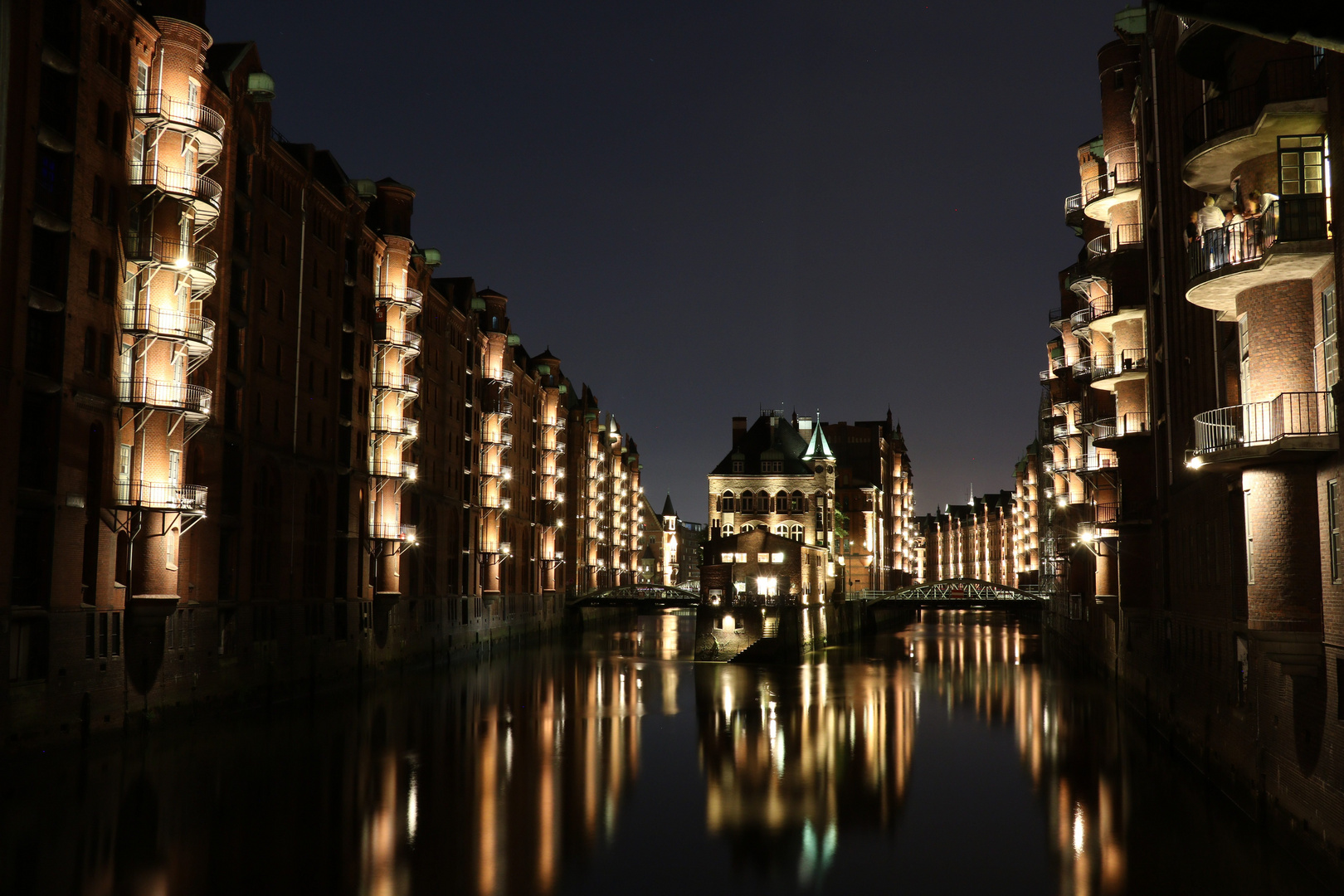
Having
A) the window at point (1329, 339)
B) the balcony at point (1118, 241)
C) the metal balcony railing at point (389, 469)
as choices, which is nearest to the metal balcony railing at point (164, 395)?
the metal balcony railing at point (389, 469)

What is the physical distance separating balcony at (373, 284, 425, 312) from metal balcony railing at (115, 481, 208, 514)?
2511 centimetres

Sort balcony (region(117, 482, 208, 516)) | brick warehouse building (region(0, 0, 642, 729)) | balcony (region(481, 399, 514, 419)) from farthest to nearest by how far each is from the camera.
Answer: balcony (region(481, 399, 514, 419)) → balcony (region(117, 482, 208, 516)) → brick warehouse building (region(0, 0, 642, 729))

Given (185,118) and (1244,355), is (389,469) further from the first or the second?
(1244,355)

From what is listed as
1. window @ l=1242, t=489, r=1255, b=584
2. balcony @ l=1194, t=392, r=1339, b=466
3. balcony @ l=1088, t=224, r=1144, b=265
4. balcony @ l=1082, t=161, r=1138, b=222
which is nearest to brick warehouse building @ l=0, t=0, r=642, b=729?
balcony @ l=1194, t=392, r=1339, b=466

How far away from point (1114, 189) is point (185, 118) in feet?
117

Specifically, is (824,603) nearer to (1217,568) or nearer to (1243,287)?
(1217,568)

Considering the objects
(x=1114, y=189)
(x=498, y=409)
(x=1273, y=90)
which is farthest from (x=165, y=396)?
(x=498, y=409)

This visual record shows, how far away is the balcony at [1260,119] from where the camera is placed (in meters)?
21.4

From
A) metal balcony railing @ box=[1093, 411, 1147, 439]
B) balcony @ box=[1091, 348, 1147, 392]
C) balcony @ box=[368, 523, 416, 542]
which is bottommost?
balcony @ box=[368, 523, 416, 542]

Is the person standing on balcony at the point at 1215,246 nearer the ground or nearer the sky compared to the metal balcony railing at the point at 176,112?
nearer the ground

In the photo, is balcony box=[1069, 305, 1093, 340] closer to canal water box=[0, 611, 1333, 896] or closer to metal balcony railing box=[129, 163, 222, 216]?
canal water box=[0, 611, 1333, 896]

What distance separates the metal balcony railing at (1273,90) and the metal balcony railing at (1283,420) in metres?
5.43

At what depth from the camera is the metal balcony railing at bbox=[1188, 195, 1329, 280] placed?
67.9 feet

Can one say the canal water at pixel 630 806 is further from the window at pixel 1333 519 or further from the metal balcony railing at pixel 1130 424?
the metal balcony railing at pixel 1130 424
